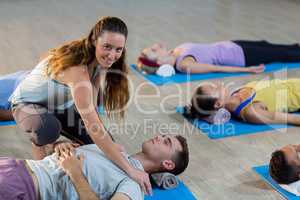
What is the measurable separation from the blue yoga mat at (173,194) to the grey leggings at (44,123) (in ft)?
1.64

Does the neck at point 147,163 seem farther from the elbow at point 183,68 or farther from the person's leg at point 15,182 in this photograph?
the elbow at point 183,68

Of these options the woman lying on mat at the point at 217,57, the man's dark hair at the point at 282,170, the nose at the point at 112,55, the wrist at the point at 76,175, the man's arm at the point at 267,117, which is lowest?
the man's dark hair at the point at 282,170

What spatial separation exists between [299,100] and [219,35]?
1.77 metres

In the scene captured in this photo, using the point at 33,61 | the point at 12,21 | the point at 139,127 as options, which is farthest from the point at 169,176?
the point at 12,21

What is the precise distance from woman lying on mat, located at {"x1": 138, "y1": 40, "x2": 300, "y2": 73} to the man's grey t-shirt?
185 cm

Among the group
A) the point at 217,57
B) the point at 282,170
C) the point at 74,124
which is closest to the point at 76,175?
the point at 74,124

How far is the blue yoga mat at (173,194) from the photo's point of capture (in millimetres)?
2301

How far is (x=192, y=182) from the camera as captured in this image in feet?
8.08

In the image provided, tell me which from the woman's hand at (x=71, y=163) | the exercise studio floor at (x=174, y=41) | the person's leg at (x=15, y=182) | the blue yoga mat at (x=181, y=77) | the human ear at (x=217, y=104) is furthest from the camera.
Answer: the blue yoga mat at (x=181, y=77)

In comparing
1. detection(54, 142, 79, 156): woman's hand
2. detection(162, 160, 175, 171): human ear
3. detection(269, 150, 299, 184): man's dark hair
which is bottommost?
detection(269, 150, 299, 184): man's dark hair

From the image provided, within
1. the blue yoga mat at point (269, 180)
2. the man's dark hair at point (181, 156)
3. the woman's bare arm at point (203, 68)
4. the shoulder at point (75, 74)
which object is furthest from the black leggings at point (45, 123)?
the woman's bare arm at point (203, 68)

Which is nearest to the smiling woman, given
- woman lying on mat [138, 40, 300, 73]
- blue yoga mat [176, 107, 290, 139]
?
blue yoga mat [176, 107, 290, 139]

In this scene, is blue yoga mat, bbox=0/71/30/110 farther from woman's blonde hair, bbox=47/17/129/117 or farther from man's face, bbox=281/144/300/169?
man's face, bbox=281/144/300/169

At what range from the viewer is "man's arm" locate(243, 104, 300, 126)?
3.03 m
